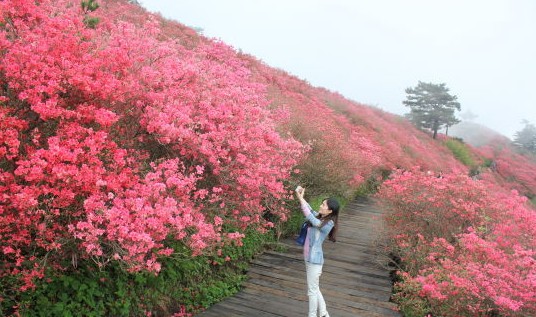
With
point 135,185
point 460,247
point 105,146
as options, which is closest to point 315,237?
point 135,185

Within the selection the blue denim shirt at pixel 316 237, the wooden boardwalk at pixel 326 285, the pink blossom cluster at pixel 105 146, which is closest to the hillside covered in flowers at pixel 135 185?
the pink blossom cluster at pixel 105 146

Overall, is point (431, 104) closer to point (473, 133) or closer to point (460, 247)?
point (460, 247)

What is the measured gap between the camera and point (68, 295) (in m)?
5.18

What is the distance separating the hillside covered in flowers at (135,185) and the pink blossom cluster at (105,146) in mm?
21

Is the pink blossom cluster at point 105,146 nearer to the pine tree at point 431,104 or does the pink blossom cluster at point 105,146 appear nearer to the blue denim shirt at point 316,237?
the blue denim shirt at point 316,237

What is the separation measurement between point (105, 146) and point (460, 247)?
6.85 m

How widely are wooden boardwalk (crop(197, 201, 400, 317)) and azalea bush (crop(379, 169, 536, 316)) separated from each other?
1.74ft

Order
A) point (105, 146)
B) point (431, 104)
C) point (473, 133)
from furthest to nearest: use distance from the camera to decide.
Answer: point (473, 133) → point (431, 104) → point (105, 146)

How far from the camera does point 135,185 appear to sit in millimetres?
4793

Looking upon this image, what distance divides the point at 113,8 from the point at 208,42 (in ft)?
14.1

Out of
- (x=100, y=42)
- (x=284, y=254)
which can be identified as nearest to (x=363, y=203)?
(x=284, y=254)

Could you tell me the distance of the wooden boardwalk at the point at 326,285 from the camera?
6977 millimetres

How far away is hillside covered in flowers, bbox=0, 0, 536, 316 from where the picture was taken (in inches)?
170

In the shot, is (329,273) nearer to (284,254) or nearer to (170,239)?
(284,254)
